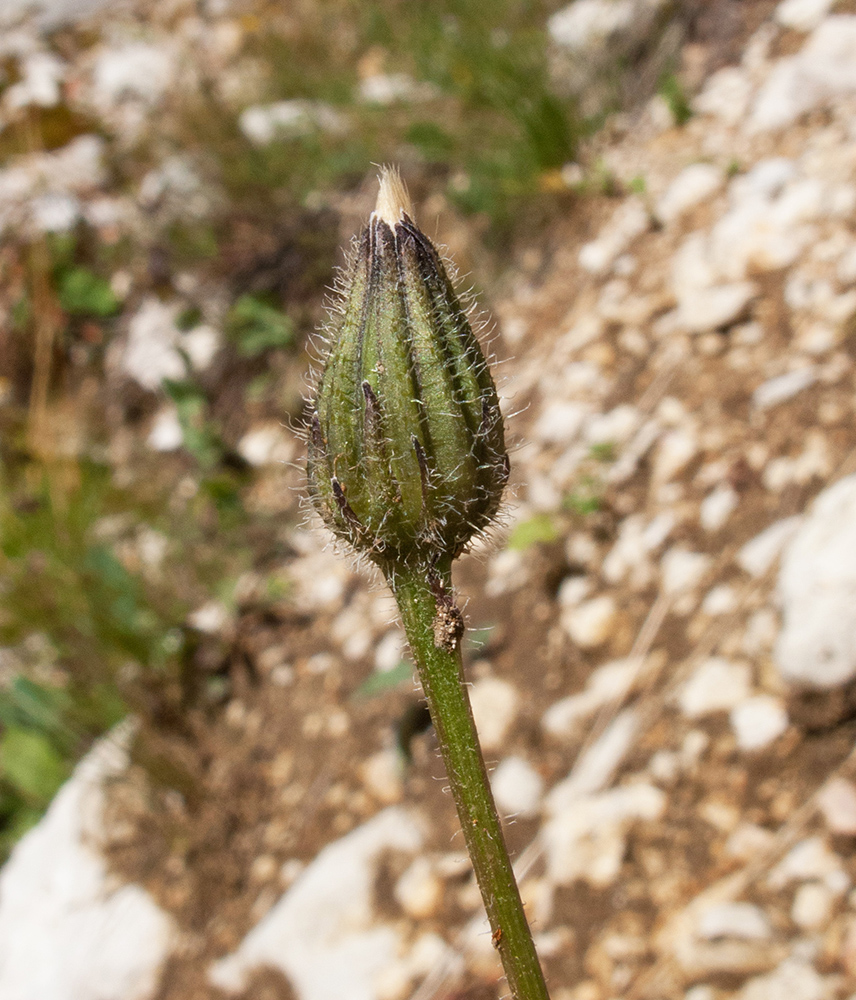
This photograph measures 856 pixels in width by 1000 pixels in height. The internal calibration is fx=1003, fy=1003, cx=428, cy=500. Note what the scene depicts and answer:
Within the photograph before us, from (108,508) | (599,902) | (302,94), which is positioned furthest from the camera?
(302,94)

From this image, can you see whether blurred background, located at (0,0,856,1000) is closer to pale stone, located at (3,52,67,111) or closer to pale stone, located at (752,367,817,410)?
pale stone, located at (752,367,817,410)

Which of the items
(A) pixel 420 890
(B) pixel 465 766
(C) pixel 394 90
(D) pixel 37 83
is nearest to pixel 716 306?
(A) pixel 420 890

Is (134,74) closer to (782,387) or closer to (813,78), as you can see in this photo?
(813,78)

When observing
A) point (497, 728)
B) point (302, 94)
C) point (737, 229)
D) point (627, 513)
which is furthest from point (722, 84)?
point (497, 728)

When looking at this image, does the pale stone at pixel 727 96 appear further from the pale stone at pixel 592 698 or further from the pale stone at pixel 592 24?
the pale stone at pixel 592 698

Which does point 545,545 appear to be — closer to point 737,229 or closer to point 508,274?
point 737,229

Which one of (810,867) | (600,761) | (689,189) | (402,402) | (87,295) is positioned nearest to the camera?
(402,402)
